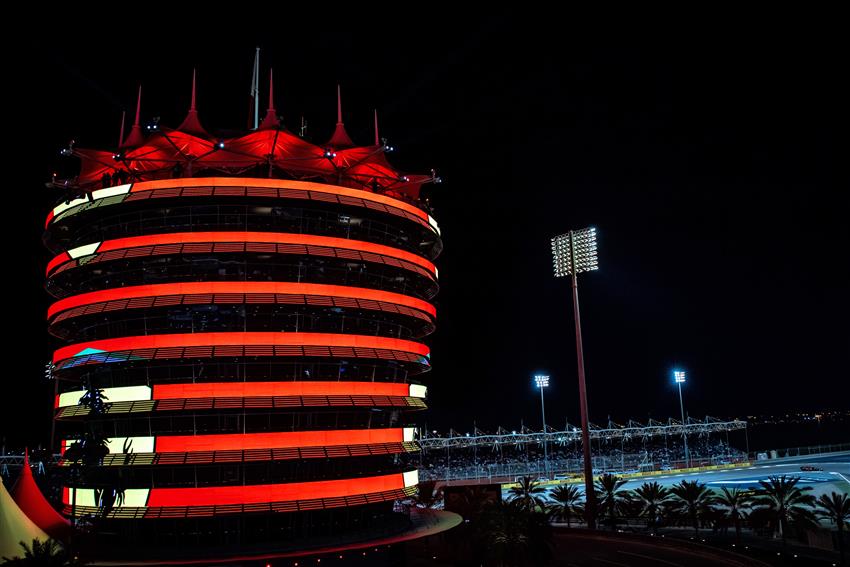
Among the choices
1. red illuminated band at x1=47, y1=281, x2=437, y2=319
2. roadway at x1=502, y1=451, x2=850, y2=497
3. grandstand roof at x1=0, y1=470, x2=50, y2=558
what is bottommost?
roadway at x1=502, y1=451, x2=850, y2=497

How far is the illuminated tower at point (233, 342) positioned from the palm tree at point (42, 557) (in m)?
6.46

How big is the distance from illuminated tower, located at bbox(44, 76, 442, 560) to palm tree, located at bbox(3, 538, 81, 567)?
6460 mm

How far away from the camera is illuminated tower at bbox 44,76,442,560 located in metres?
46.5

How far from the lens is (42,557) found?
118 ft

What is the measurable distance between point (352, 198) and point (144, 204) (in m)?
14.9

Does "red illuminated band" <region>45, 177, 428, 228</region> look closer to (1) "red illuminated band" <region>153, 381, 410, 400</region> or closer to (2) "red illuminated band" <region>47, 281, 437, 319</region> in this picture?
(2) "red illuminated band" <region>47, 281, 437, 319</region>

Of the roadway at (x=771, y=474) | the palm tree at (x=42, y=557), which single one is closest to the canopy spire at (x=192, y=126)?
the palm tree at (x=42, y=557)

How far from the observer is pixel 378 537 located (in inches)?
1908

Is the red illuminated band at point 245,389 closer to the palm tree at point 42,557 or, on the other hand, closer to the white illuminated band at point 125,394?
the white illuminated band at point 125,394

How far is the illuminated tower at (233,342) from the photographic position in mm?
46469

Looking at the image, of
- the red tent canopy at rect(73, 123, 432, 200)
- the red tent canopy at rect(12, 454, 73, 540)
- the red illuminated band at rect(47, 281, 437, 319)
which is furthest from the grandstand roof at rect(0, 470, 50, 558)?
the red tent canopy at rect(73, 123, 432, 200)

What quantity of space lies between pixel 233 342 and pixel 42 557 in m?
16.6

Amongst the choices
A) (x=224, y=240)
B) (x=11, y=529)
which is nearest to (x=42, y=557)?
(x=11, y=529)

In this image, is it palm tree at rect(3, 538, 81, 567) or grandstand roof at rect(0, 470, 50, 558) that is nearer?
palm tree at rect(3, 538, 81, 567)
